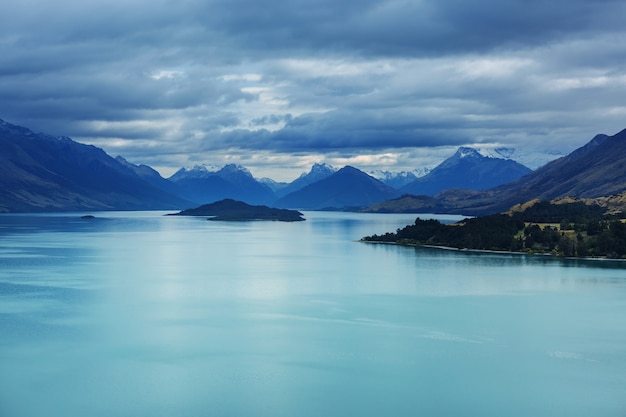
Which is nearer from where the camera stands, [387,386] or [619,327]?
[387,386]

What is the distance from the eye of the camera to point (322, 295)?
69.3 meters

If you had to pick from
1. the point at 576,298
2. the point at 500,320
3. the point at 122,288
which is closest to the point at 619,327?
the point at 500,320

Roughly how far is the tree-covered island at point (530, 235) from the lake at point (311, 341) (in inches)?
840

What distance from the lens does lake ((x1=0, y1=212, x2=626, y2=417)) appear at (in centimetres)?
3547

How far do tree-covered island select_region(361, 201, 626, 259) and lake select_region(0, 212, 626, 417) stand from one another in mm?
21344

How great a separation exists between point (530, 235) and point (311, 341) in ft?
276

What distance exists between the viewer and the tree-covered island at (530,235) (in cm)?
11188

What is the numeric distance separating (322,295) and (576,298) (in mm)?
24644

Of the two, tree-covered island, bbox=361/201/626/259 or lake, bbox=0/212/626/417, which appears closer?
lake, bbox=0/212/626/417

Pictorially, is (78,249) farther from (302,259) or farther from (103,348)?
(103,348)

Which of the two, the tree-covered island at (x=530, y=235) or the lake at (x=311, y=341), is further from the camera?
the tree-covered island at (x=530, y=235)

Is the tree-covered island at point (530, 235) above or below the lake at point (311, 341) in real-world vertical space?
above

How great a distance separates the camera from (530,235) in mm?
123062

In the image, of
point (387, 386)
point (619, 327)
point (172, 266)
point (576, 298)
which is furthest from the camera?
point (172, 266)
